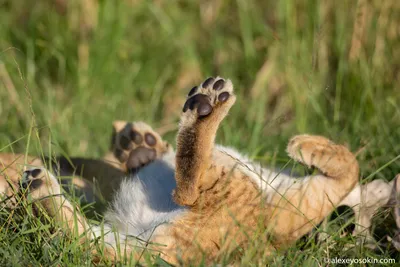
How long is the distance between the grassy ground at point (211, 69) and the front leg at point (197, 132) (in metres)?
0.73

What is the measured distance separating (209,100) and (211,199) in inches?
15.6

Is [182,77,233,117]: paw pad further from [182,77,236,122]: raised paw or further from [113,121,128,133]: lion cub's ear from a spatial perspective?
[113,121,128,133]: lion cub's ear

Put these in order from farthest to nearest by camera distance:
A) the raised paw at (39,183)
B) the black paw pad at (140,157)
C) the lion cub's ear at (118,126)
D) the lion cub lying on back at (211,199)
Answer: the lion cub's ear at (118,126)
the black paw pad at (140,157)
the raised paw at (39,183)
the lion cub lying on back at (211,199)

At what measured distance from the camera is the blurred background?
4047mm

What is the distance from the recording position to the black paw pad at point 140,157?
348 centimetres

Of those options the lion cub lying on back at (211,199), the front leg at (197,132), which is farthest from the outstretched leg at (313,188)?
the front leg at (197,132)

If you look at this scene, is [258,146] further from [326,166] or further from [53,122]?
[53,122]

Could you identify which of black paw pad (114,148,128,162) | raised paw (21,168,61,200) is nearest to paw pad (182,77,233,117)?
raised paw (21,168,61,200)

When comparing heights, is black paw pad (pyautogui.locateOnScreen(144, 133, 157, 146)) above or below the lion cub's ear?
below

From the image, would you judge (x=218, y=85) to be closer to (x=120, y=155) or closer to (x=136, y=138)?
(x=136, y=138)

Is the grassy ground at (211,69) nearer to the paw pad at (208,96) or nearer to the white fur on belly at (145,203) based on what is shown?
the white fur on belly at (145,203)

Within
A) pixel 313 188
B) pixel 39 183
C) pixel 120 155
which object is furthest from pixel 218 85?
pixel 120 155

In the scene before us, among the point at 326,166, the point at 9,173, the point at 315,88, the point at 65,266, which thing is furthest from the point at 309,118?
the point at 65,266

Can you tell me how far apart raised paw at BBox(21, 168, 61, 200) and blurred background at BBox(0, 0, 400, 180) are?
793 millimetres
